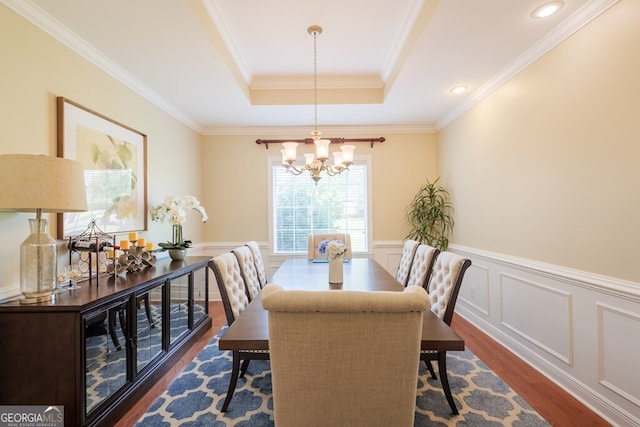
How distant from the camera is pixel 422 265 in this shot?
2.49 metres

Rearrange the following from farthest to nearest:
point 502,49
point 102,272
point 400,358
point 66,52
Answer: point 502,49 → point 102,272 → point 66,52 → point 400,358

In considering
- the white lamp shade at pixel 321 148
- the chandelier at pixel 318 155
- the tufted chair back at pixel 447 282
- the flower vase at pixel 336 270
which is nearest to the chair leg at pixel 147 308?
the flower vase at pixel 336 270

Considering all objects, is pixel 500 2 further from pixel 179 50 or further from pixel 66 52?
pixel 66 52

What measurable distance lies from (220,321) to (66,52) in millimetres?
2946

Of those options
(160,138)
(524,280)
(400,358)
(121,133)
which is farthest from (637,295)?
(160,138)

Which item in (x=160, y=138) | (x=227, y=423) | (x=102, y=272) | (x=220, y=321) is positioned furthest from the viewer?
(x=220, y=321)

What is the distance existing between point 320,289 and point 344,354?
1058 millimetres

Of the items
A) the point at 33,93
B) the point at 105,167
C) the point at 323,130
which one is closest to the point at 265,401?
the point at 105,167

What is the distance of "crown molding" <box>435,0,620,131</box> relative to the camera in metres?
1.92

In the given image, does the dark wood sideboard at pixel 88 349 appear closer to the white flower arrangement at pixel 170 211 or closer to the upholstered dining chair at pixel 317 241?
the white flower arrangement at pixel 170 211

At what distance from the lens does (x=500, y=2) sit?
192cm

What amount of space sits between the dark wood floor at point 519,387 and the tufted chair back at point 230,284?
895 millimetres

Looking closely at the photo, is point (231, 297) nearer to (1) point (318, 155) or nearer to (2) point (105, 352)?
(2) point (105, 352)

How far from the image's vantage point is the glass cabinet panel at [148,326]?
218 cm
